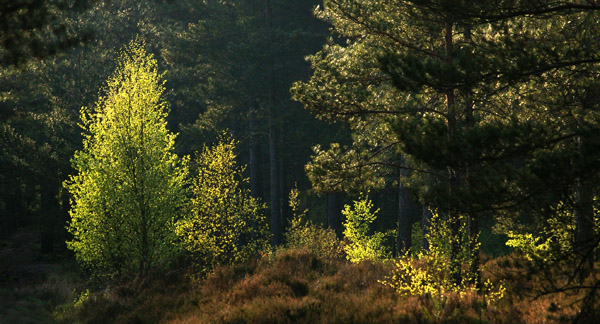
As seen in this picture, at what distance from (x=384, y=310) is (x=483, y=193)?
3.84 meters

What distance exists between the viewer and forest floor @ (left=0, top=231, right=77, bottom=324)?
51.3 feet

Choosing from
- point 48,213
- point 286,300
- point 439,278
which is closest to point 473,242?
point 439,278

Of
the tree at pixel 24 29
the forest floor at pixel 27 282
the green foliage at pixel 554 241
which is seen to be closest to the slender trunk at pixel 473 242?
the green foliage at pixel 554 241

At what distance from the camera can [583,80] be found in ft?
29.9

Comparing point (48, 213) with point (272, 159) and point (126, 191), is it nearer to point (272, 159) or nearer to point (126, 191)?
point (272, 159)

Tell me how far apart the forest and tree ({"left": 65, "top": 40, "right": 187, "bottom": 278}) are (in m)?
0.06

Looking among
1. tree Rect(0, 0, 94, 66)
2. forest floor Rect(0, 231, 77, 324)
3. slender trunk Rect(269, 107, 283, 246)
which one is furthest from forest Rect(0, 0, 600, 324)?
slender trunk Rect(269, 107, 283, 246)

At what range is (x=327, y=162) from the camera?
10922 mm

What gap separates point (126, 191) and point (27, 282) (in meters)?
11.7

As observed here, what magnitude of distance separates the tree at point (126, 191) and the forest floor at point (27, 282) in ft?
9.58

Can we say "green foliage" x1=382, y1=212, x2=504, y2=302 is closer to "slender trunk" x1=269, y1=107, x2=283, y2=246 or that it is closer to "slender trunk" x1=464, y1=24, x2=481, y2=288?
"slender trunk" x1=464, y1=24, x2=481, y2=288

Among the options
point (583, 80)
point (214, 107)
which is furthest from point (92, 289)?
point (583, 80)

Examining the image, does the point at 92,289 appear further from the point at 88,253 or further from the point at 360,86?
the point at 360,86

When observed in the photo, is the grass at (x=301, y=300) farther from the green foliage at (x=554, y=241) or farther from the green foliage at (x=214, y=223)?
the green foliage at (x=214, y=223)
